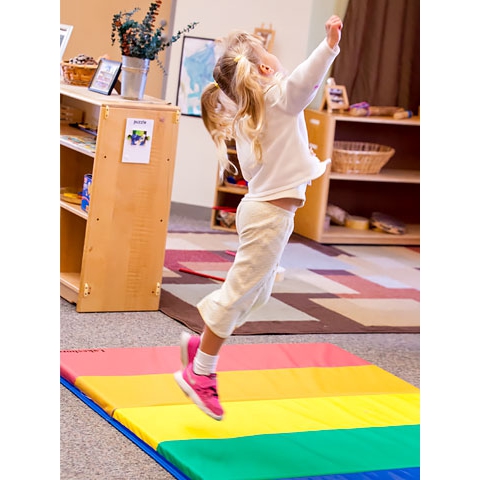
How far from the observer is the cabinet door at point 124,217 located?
3641 millimetres

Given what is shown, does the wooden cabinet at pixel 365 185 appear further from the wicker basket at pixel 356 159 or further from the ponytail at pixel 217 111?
the ponytail at pixel 217 111

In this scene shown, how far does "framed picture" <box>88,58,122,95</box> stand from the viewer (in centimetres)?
394

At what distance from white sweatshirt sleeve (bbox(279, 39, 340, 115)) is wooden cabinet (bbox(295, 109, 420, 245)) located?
10.7 feet

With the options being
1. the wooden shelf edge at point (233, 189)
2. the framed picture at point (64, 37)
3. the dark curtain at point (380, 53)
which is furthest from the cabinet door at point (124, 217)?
the dark curtain at point (380, 53)

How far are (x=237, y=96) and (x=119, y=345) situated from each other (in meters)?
1.22

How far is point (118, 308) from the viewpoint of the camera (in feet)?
12.5

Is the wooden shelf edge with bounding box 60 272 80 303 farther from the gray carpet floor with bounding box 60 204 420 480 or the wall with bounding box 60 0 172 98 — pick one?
the wall with bounding box 60 0 172 98

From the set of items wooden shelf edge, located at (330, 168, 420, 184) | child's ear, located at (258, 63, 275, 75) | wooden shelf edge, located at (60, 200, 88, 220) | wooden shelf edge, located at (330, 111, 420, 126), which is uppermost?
child's ear, located at (258, 63, 275, 75)

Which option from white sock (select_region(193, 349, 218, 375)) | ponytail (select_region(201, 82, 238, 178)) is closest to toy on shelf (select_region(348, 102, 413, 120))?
ponytail (select_region(201, 82, 238, 178))

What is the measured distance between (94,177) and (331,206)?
2.91m

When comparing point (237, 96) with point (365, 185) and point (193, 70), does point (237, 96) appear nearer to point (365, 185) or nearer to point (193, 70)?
point (193, 70)

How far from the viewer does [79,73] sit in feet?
14.0

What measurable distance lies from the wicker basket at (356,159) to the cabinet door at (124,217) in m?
2.36
